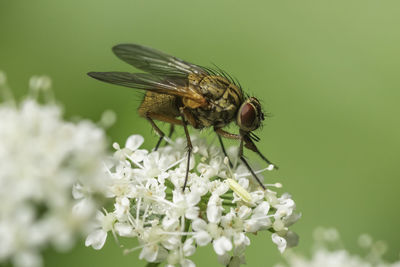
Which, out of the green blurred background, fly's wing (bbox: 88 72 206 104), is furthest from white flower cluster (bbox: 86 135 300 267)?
the green blurred background

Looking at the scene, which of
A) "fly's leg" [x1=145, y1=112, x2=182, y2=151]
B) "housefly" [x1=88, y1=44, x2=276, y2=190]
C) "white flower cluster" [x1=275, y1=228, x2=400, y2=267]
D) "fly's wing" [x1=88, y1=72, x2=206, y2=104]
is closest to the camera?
"white flower cluster" [x1=275, y1=228, x2=400, y2=267]

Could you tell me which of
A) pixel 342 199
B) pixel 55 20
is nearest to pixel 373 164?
pixel 342 199

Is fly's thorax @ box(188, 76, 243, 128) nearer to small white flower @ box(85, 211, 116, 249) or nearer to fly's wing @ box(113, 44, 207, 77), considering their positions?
fly's wing @ box(113, 44, 207, 77)

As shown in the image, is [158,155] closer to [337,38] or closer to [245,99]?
[245,99]

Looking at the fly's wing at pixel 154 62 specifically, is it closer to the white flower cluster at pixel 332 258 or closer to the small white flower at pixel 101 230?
the small white flower at pixel 101 230

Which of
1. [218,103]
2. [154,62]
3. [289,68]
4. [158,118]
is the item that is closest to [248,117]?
[218,103]

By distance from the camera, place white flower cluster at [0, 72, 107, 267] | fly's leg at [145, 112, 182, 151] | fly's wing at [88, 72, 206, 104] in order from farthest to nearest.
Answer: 1. fly's leg at [145, 112, 182, 151]
2. fly's wing at [88, 72, 206, 104]
3. white flower cluster at [0, 72, 107, 267]

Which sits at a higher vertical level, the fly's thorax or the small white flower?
the fly's thorax

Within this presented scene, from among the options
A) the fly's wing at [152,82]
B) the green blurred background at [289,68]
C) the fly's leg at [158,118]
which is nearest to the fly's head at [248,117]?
the fly's wing at [152,82]
